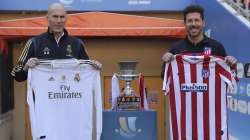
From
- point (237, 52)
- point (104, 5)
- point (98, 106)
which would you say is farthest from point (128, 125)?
point (104, 5)

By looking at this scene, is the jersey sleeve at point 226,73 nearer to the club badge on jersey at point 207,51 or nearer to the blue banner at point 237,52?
the club badge on jersey at point 207,51

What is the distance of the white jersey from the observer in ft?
18.3

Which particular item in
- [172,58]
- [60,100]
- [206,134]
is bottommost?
[206,134]

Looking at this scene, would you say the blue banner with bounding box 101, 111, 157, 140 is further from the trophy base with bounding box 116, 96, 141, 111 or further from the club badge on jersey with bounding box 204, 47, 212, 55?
the club badge on jersey with bounding box 204, 47, 212, 55

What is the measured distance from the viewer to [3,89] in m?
11.1

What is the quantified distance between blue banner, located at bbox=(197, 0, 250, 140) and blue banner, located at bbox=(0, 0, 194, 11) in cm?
158

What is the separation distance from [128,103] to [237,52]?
305 cm

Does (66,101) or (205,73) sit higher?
(205,73)

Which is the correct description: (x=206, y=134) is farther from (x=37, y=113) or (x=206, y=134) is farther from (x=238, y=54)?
(x=238, y=54)

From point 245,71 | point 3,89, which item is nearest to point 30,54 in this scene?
point 245,71

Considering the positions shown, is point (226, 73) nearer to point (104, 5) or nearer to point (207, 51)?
point (207, 51)

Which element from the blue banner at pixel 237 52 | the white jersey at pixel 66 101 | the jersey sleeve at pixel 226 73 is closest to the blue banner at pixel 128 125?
the white jersey at pixel 66 101

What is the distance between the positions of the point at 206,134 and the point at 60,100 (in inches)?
62.6

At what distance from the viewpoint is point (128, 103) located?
6.26m
